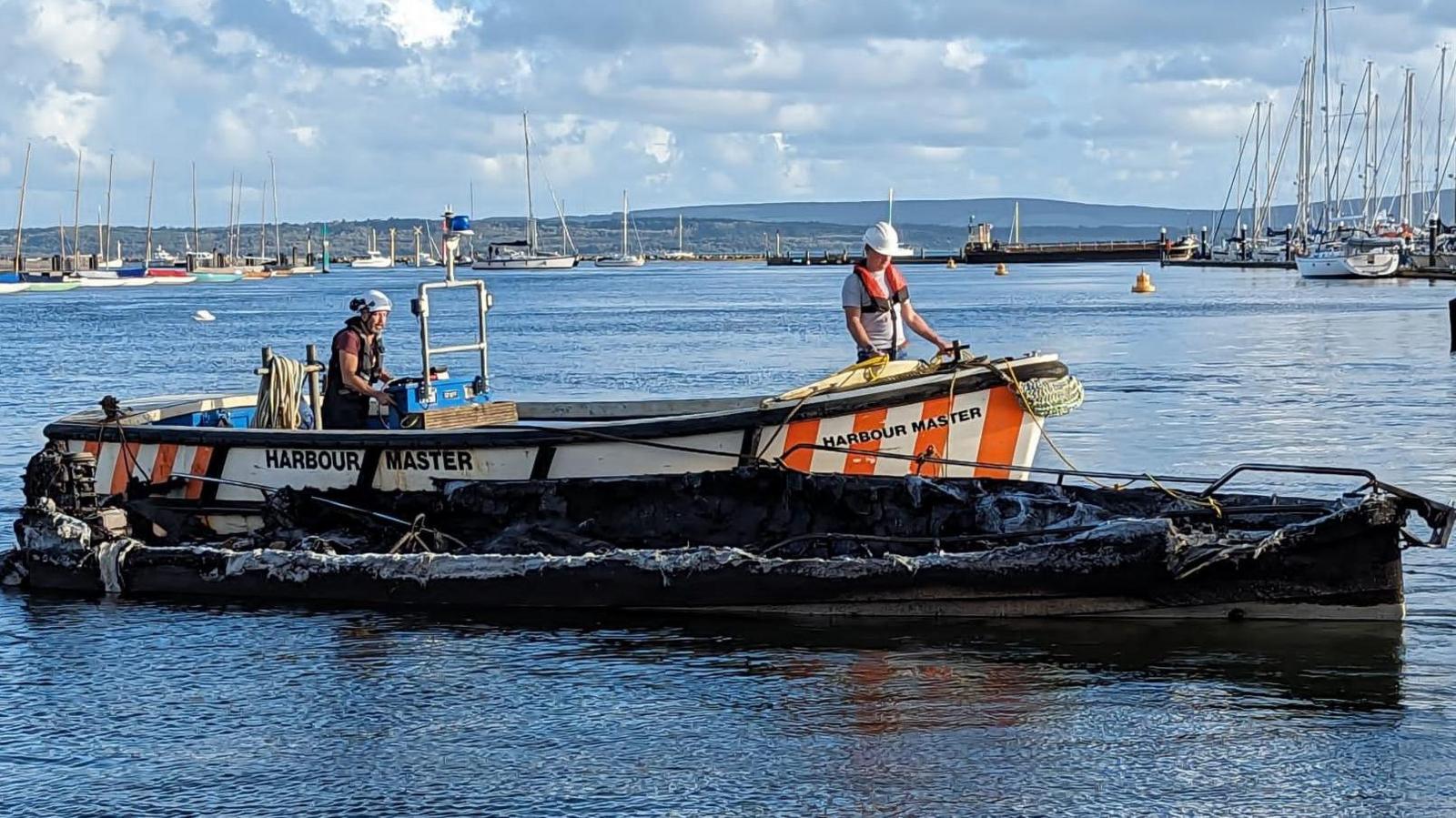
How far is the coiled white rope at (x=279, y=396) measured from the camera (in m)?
13.9

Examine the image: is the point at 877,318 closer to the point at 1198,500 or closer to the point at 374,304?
the point at 1198,500

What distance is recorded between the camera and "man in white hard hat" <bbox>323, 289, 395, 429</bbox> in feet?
44.2

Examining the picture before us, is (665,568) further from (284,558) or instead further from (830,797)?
(830,797)

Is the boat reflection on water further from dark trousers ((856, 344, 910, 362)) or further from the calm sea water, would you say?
dark trousers ((856, 344, 910, 362))

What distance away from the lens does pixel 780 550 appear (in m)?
11.9

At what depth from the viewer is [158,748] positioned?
30.6ft

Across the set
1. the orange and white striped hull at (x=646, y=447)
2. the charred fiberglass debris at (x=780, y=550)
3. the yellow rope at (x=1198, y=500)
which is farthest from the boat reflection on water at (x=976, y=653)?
the orange and white striped hull at (x=646, y=447)

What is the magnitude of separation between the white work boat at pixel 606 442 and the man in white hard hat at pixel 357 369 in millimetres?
213

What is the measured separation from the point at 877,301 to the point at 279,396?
4.39 metres

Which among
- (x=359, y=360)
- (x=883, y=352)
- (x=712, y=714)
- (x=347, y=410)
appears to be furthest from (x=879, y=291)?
(x=712, y=714)

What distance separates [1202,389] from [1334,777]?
21343 millimetres

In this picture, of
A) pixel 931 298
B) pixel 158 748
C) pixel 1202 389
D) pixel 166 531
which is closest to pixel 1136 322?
pixel 1202 389

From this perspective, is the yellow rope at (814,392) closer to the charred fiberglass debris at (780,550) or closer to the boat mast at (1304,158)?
the charred fiberglass debris at (780,550)

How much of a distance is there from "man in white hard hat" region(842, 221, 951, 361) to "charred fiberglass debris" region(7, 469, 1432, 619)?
4.63ft
